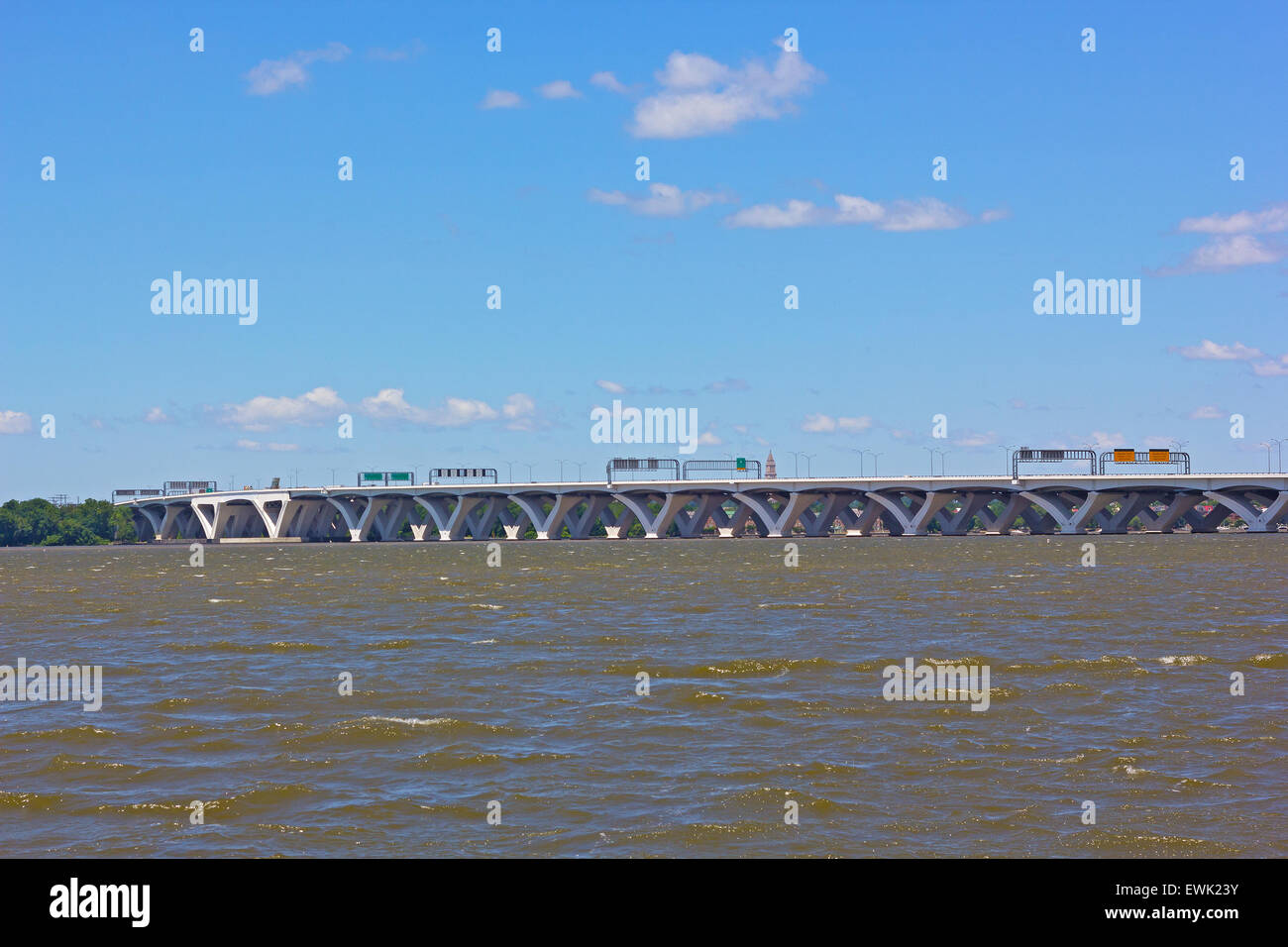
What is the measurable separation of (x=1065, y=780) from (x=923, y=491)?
147252 mm

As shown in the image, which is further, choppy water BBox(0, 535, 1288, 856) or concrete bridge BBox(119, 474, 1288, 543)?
concrete bridge BBox(119, 474, 1288, 543)

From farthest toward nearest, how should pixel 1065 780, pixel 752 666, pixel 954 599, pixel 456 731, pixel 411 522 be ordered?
pixel 411 522 → pixel 954 599 → pixel 752 666 → pixel 456 731 → pixel 1065 780

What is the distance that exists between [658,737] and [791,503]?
5788 inches

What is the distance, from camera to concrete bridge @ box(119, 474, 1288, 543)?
500 ft

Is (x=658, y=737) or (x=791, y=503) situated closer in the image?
(x=658, y=737)

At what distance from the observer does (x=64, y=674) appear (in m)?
28.0

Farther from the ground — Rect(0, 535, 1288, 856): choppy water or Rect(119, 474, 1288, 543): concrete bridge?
Rect(119, 474, 1288, 543): concrete bridge

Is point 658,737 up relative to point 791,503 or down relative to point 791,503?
down

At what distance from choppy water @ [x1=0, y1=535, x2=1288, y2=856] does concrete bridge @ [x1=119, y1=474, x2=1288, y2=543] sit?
116966mm

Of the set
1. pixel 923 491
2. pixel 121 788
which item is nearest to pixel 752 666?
pixel 121 788

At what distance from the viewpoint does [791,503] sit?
16488 cm

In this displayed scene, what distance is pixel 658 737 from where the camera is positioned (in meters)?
19.1

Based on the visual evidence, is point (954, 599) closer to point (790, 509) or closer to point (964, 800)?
point (964, 800)
